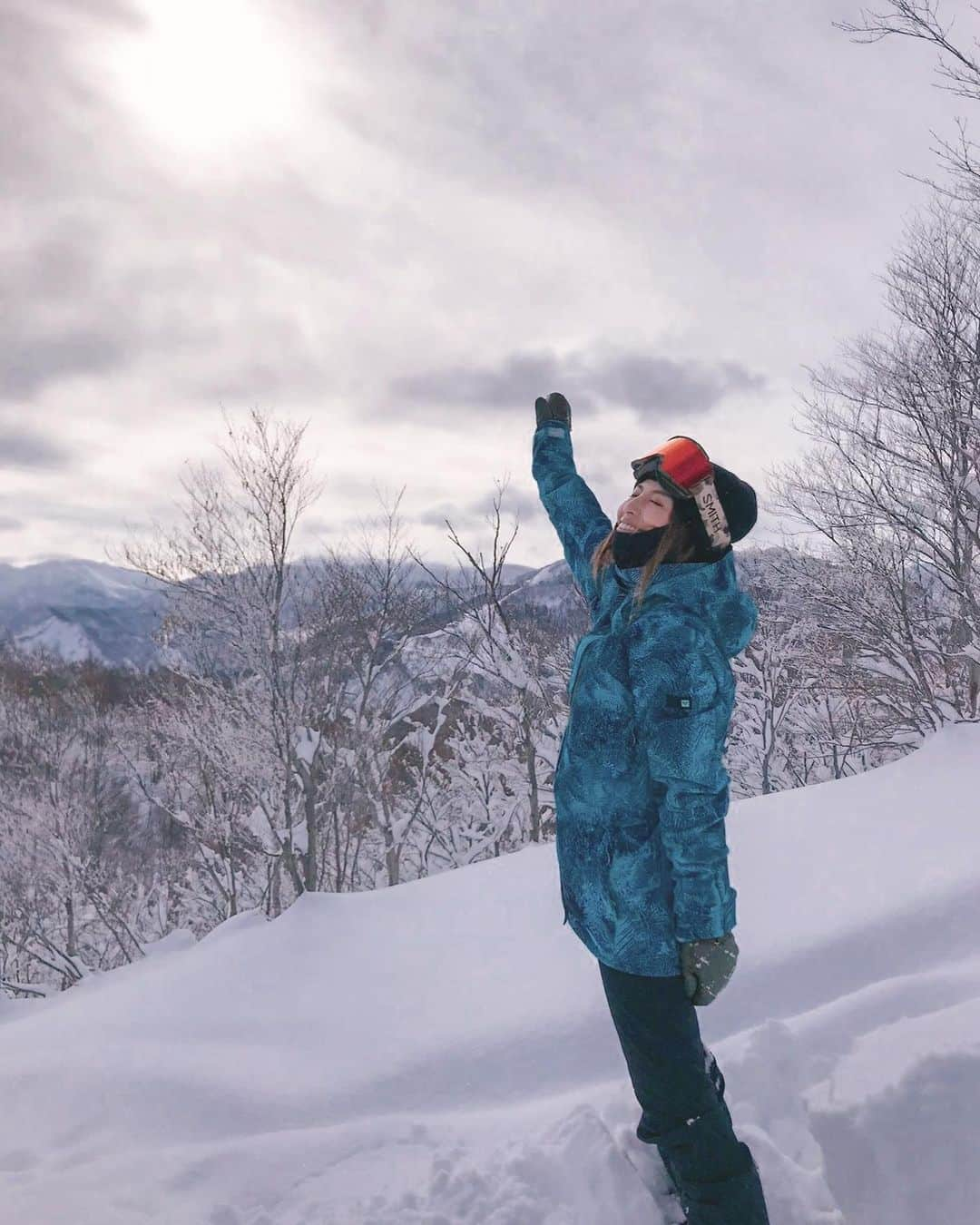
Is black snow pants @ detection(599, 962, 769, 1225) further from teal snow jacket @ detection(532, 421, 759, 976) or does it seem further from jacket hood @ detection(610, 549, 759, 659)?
jacket hood @ detection(610, 549, 759, 659)

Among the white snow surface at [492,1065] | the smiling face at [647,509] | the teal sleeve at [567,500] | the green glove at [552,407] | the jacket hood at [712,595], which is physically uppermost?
the green glove at [552,407]

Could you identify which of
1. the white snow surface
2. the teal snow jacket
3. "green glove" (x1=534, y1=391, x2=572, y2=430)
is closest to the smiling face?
the teal snow jacket

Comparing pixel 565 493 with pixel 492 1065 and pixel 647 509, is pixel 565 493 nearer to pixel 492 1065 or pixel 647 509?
pixel 647 509

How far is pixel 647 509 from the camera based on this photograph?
1.64 m

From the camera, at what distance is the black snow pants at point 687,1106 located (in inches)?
62.7

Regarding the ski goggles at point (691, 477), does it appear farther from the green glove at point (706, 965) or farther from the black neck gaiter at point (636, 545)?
the green glove at point (706, 965)

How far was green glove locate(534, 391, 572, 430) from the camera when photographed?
7.56ft

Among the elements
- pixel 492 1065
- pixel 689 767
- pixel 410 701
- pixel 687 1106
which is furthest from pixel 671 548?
pixel 410 701

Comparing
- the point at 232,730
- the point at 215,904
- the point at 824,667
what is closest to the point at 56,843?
the point at 215,904

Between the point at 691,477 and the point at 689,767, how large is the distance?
2.12 ft

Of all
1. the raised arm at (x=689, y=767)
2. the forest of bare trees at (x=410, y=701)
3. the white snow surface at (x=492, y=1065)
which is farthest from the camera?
the forest of bare trees at (x=410, y=701)

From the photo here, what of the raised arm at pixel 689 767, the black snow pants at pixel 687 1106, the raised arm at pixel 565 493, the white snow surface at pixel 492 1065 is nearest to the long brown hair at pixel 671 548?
the raised arm at pixel 689 767

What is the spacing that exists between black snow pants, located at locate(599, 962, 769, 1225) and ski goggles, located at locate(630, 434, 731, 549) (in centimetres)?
101

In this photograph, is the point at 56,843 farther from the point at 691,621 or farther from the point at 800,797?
the point at 691,621
